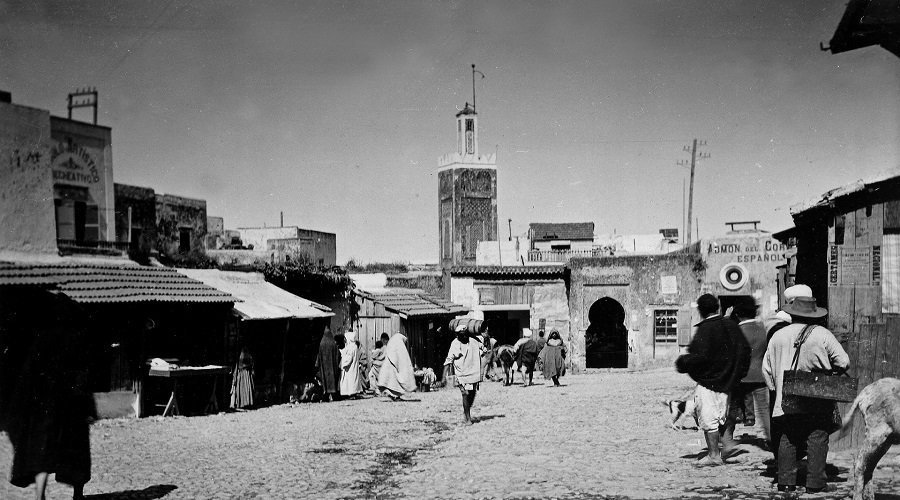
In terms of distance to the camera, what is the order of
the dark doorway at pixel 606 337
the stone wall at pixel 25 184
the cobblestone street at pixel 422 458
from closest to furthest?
the cobblestone street at pixel 422 458, the stone wall at pixel 25 184, the dark doorway at pixel 606 337

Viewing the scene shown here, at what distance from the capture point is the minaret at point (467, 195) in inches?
2758

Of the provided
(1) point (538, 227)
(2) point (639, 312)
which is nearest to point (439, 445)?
(2) point (639, 312)

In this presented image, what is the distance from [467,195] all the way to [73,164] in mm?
52221

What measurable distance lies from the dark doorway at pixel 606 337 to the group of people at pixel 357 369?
16.9 m

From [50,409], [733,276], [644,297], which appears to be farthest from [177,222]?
[50,409]

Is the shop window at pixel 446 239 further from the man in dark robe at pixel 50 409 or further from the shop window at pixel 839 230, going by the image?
the man in dark robe at pixel 50 409

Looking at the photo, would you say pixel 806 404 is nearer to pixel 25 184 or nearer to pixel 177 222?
pixel 25 184

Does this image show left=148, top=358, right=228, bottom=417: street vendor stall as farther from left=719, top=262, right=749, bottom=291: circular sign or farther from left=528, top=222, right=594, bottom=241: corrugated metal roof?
left=528, top=222, right=594, bottom=241: corrugated metal roof

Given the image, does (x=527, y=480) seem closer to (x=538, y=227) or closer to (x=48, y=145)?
(x=48, y=145)

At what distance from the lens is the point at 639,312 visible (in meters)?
33.0

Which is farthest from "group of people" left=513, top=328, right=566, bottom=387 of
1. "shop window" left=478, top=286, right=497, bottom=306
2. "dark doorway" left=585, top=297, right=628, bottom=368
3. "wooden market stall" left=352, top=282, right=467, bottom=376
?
"shop window" left=478, top=286, right=497, bottom=306

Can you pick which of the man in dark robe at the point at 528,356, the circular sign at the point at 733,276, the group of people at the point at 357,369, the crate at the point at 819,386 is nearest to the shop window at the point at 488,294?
the circular sign at the point at 733,276

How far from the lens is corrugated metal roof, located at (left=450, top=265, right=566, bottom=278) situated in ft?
115

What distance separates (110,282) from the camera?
572 inches
